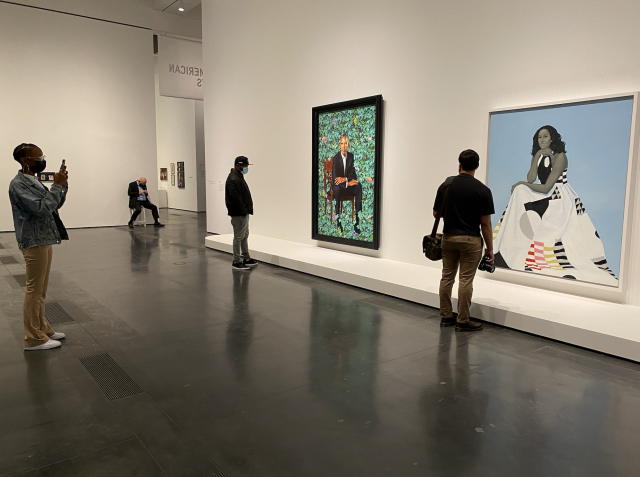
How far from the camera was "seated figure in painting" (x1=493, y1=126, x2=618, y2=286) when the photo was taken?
5.28 meters

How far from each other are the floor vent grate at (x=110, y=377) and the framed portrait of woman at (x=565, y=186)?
4622 millimetres

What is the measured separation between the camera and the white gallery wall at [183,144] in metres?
19.3

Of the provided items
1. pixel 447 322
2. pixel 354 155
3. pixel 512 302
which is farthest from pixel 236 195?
pixel 512 302

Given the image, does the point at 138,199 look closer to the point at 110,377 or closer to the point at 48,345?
the point at 48,345

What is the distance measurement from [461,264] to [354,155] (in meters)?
3.76

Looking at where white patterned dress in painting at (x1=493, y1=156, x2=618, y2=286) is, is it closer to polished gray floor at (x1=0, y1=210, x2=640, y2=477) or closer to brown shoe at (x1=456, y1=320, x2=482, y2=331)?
polished gray floor at (x1=0, y1=210, x2=640, y2=477)

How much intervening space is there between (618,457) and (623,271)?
290cm

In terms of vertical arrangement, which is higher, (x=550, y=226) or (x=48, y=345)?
(x=550, y=226)

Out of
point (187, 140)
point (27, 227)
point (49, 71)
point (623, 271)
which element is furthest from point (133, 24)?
point (623, 271)

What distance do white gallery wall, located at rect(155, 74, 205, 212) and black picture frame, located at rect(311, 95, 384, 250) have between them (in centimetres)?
1155

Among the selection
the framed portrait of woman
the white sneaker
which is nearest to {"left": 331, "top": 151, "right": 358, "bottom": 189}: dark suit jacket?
the framed portrait of woman

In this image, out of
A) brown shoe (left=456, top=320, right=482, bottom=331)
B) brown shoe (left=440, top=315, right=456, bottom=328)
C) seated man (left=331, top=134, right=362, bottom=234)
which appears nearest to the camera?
brown shoe (left=456, top=320, right=482, bottom=331)

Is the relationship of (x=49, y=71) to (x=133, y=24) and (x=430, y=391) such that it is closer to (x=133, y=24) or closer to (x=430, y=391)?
(x=133, y=24)

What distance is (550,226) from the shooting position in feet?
18.3
